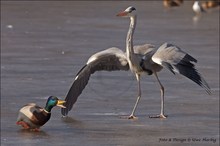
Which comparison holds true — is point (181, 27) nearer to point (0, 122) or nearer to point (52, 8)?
point (52, 8)

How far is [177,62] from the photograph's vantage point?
10.5 meters

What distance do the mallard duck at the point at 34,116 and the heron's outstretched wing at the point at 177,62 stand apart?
4.45ft

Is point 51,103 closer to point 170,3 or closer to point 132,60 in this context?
point 132,60

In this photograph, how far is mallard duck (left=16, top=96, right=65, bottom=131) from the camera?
9.98 meters

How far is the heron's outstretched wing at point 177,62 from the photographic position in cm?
1027

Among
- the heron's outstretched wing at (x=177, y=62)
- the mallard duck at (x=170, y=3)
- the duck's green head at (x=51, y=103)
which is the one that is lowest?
the mallard duck at (x=170, y=3)

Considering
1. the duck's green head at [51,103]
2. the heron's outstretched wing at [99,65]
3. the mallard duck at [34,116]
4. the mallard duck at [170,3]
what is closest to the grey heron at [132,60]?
the heron's outstretched wing at [99,65]

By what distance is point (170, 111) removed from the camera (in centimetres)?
1132

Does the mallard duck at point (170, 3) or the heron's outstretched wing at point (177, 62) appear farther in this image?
the mallard duck at point (170, 3)

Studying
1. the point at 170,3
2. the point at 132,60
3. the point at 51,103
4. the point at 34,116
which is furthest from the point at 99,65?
the point at 170,3

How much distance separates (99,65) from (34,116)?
76.1 inches

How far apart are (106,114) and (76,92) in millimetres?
913

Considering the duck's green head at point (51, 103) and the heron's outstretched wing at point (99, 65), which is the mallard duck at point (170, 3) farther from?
the duck's green head at point (51, 103)

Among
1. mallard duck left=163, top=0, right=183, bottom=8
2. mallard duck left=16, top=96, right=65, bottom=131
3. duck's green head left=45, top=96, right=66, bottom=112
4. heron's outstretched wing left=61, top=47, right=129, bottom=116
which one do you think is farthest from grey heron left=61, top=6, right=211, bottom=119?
mallard duck left=163, top=0, right=183, bottom=8
